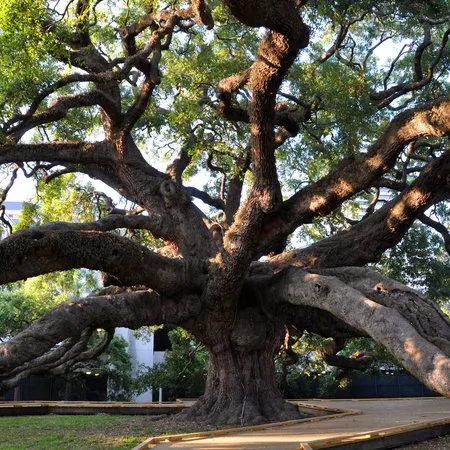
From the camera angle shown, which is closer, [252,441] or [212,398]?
[252,441]

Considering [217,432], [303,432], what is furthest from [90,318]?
[303,432]

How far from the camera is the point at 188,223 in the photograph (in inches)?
442

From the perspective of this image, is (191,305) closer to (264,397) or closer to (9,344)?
(264,397)

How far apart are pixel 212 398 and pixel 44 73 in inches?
235

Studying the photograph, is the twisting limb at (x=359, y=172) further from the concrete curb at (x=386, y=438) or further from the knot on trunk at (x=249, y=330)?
the concrete curb at (x=386, y=438)

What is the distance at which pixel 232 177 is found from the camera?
500 inches

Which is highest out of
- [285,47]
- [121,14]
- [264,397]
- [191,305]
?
[121,14]

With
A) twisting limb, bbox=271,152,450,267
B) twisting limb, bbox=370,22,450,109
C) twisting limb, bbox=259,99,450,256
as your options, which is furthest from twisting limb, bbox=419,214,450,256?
twisting limb, bbox=259,99,450,256

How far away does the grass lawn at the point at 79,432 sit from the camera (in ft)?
26.6

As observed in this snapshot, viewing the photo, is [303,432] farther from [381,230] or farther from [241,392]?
[381,230]

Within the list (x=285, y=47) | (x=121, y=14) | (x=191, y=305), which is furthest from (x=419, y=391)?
(x=285, y=47)

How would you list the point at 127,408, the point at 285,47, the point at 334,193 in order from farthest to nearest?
the point at 127,408, the point at 334,193, the point at 285,47

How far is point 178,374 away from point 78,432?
371 inches

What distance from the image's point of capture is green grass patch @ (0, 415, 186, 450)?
812cm
